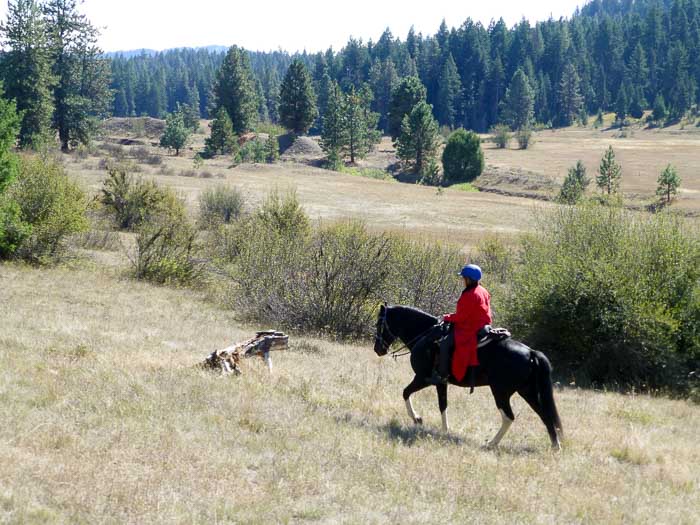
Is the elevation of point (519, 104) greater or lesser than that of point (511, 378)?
greater

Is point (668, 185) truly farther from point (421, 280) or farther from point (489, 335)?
point (489, 335)

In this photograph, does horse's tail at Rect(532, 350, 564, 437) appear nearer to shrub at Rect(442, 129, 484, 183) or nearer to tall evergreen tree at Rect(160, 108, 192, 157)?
shrub at Rect(442, 129, 484, 183)

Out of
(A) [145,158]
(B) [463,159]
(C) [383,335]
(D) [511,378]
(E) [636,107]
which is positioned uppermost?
(E) [636,107]

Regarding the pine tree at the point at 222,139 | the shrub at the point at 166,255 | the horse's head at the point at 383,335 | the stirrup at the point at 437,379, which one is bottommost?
the shrub at the point at 166,255

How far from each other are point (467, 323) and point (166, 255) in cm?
1893

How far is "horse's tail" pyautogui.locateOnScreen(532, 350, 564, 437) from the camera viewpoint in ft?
31.0

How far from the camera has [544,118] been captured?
15988cm

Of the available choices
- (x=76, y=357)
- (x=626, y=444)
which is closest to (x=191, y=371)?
(x=76, y=357)

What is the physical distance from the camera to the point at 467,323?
31.3 feet

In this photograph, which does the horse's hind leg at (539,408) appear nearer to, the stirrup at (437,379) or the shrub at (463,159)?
the stirrup at (437,379)

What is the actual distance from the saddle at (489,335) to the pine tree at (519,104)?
449ft

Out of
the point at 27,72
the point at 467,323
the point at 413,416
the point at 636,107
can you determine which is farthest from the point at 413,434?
the point at 636,107

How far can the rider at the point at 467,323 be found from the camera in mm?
9484

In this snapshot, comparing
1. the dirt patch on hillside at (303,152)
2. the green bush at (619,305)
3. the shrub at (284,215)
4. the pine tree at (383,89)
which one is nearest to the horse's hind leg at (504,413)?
the green bush at (619,305)
